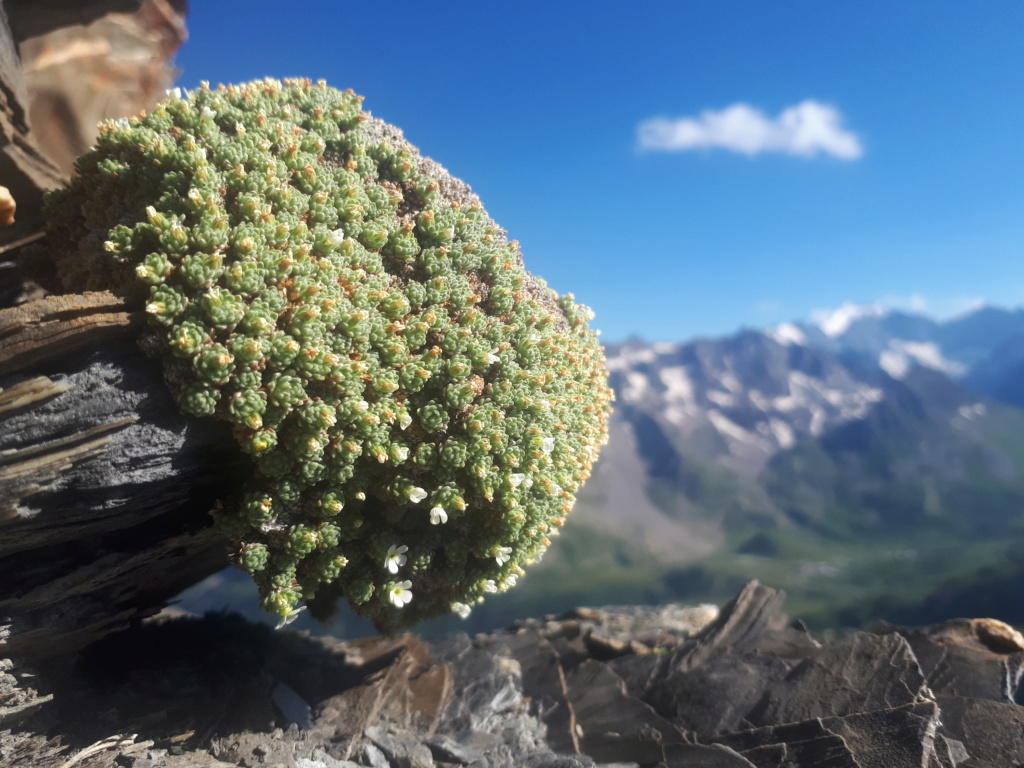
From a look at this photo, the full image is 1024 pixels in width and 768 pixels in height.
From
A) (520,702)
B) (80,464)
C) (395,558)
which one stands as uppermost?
(80,464)

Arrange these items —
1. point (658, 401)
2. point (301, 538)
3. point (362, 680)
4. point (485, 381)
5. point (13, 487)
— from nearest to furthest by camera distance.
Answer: point (13, 487) → point (301, 538) → point (485, 381) → point (362, 680) → point (658, 401)

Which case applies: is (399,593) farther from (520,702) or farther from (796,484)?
(796,484)

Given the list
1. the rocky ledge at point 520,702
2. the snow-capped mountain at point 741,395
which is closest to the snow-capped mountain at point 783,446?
the snow-capped mountain at point 741,395

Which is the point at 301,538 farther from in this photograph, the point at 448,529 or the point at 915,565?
the point at 915,565

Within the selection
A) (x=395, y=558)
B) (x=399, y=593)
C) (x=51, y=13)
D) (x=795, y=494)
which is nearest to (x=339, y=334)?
(x=395, y=558)

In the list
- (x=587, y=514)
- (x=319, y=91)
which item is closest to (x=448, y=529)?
(x=319, y=91)

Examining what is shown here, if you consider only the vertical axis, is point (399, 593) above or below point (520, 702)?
above

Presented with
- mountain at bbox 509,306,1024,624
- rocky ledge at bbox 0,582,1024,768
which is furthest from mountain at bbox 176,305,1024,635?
rocky ledge at bbox 0,582,1024,768
